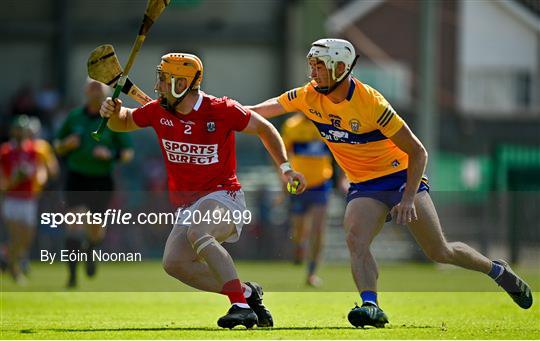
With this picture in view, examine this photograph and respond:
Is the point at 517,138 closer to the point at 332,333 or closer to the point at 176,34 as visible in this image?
the point at 176,34

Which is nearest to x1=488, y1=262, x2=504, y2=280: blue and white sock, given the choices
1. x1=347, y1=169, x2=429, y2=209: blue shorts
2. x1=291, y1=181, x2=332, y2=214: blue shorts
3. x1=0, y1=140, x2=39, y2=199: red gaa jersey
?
x1=347, y1=169, x2=429, y2=209: blue shorts

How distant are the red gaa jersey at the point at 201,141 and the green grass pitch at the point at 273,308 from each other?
3.71ft

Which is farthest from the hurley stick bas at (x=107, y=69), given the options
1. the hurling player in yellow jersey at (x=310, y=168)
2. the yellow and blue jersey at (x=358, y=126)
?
the hurling player in yellow jersey at (x=310, y=168)

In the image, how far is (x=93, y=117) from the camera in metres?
16.5

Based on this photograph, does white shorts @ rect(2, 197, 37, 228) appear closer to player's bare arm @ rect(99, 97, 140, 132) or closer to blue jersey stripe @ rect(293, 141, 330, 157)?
blue jersey stripe @ rect(293, 141, 330, 157)

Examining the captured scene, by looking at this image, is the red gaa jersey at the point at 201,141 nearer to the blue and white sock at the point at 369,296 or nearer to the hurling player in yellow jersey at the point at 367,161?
the hurling player in yellow jersey at the point at 367,161

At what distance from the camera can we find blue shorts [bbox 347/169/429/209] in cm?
1065

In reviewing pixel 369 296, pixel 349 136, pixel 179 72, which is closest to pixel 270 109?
pixel 349 136

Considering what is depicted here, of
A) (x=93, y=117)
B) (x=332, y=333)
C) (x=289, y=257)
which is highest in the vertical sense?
(x=93, y=117)

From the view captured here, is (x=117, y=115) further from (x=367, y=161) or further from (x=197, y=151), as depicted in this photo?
(x=367, y=161)

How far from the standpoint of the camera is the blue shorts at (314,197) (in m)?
17.6

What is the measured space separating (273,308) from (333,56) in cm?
337

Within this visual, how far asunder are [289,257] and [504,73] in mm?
19723

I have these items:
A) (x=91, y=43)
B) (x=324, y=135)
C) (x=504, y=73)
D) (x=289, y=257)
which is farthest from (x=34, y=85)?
(x=324, y=135)
